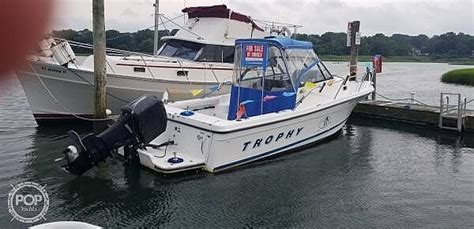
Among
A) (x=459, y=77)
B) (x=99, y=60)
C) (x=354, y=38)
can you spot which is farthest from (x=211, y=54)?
(x=459, y=77)

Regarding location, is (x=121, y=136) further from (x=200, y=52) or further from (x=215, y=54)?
(x=215, y=54)

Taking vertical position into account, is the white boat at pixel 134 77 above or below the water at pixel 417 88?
above

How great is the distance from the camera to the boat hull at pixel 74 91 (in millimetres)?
13430

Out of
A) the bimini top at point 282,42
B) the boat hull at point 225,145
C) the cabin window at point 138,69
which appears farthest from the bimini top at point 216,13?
the boat hull at point 225,145

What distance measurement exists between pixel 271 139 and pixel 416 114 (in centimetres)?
746

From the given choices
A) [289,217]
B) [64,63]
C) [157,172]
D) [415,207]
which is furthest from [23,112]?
[415,207]

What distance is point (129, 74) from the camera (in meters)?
13.8

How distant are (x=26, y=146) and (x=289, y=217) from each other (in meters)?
7.29

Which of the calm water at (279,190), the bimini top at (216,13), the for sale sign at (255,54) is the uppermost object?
the bimini top at (216,13)

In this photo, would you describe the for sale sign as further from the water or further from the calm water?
the water

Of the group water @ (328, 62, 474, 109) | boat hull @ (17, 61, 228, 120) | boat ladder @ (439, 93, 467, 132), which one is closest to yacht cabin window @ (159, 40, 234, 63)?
boat hull @ (17, 61, 228, 120)

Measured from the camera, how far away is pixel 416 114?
15.4m

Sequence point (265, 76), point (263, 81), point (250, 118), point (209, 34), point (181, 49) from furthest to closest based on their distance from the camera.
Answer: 1. point (209, 34)
2. point (181, 49)
3. point (265, 76)
4. point (263, 81)
5. point (250, 118)

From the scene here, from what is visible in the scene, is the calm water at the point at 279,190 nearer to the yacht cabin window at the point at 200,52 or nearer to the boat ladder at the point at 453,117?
the boat ladder at the point at 453,117
